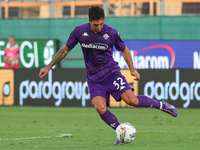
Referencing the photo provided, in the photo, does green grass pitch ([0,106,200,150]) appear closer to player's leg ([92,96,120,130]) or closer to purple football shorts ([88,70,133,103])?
player's leg ([92,96,120,130])

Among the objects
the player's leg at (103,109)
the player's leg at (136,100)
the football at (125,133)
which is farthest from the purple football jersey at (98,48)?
the football at (125,133)

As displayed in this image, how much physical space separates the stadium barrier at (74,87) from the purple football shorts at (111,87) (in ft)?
30.6

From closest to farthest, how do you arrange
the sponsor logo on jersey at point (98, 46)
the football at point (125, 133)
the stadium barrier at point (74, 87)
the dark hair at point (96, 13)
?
the dark hair at point (96, 13) < the football at point (125, 133) < the sponsor logo on jersey at point (98, 46) < the stadium barrier at point (74, 87)

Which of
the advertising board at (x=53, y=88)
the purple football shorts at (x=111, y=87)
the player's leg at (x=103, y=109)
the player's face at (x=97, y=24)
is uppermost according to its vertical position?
the player's face at (x=97, y=24)

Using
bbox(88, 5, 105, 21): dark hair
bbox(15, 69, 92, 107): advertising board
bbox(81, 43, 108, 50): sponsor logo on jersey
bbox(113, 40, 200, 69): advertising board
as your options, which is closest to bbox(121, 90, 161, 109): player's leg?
bbox(81, 43, 108, 50): sponsor logo on jersey

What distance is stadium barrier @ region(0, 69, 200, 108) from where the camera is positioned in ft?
59.8

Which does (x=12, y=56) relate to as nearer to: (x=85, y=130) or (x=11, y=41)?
(x=11, y=41)

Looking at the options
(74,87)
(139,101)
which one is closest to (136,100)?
(139,101)

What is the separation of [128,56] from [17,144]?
2233 mm

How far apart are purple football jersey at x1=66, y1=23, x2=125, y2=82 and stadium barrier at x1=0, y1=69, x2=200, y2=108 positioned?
30.7 feet

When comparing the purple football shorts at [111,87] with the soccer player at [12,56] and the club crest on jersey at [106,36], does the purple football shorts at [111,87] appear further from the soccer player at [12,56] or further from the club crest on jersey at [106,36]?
the soccer player at [12,56]

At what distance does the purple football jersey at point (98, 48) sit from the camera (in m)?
9.00

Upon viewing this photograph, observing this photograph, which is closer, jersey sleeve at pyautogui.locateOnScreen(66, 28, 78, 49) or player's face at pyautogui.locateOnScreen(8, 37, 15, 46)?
jersey sleeve at pyautogui.locateOnScreen(66, 28, 78, 49)

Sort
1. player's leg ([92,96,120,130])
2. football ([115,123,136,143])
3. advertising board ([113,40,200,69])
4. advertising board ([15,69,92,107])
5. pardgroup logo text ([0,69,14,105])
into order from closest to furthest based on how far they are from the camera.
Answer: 1. football ([115,123,136,143])
2. player's leg ([92,96,120,130])
3. advertising board ([15,69,92,107])
4. pardgroup logo text ([0,69,14,105])
5. advertising board ([113,40,200,69])
